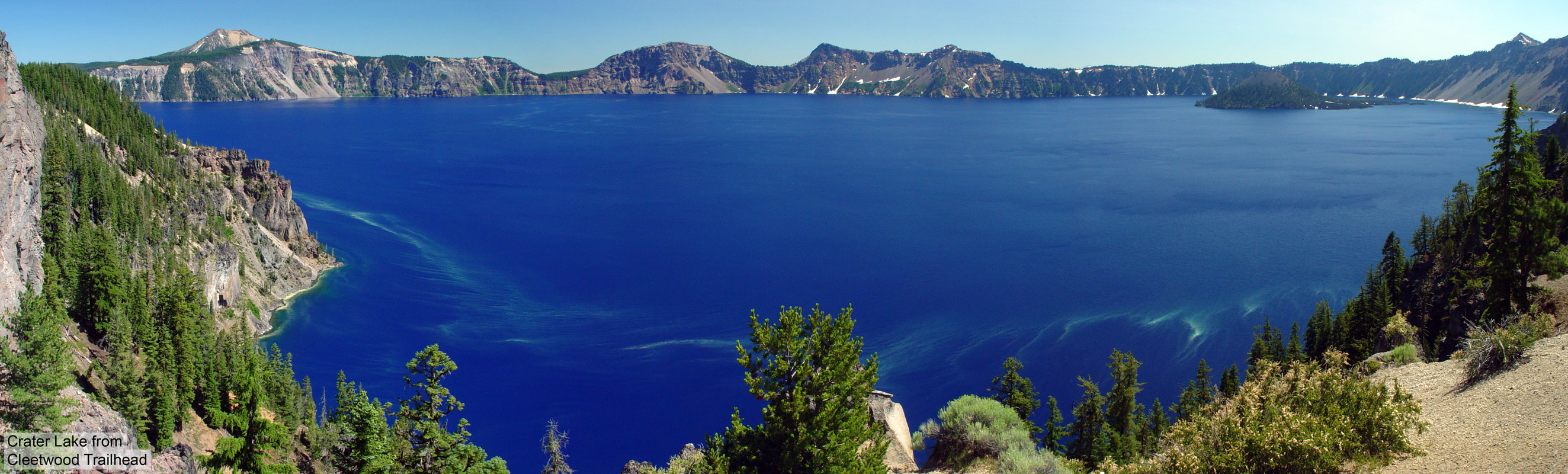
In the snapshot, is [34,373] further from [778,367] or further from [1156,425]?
[1156,425]

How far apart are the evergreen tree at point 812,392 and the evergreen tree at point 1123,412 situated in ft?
82.4

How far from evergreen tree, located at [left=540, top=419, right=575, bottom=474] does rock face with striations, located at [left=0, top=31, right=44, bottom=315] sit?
3487cm

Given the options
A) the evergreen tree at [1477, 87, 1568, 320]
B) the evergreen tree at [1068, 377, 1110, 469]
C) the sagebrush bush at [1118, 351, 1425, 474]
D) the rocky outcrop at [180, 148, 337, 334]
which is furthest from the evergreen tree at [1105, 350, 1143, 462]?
the rocky outcrop at [180, 148, 337, 334]

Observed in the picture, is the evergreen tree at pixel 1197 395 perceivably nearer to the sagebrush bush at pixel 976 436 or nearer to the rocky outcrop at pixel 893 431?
the sagebrush bush at pixel 976 436

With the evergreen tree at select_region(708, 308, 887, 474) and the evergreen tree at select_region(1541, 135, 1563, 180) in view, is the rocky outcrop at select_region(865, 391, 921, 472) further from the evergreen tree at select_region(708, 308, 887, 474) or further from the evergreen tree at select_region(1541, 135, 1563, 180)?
the evergreen tree at select_region(1541, 135, 1563, 180)

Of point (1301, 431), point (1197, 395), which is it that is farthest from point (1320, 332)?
point (1301, 431)

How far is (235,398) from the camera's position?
6091 centimetres

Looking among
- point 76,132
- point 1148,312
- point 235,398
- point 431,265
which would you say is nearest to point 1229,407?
point 1148,312

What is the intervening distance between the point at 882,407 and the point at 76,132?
103544 millimetres

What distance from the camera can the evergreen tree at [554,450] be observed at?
49125 mm

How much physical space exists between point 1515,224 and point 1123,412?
22179 mm

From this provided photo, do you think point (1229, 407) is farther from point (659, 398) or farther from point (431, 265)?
point (431, 265)

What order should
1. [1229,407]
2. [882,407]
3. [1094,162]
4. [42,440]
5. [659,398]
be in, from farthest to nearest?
[1094,162] < [659,398] < [882,407] < [42,440] < [1229,407]

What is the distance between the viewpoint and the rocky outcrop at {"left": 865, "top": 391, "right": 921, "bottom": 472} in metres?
35.4
